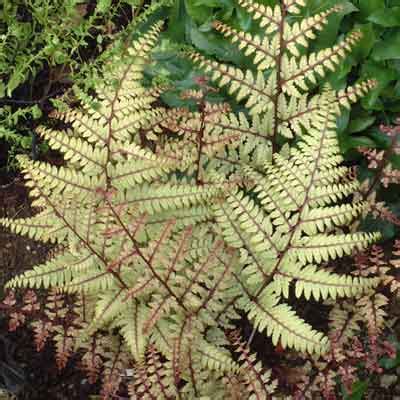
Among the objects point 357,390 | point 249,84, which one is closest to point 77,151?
point 249,84

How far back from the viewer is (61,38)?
372cm

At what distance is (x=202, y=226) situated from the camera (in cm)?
287

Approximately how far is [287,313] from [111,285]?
0.71 meters

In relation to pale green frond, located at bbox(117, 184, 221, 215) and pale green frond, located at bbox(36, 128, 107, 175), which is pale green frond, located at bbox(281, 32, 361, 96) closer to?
pale green frond, located at bbox(117, 184, 221, 215)

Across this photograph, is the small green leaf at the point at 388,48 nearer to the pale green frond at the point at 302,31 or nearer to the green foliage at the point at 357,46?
the green foliage at the point at 357,46

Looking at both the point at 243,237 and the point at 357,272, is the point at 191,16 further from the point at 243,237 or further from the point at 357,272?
the point at 357,272

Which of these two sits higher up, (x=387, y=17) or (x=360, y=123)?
(x=387, y=17)

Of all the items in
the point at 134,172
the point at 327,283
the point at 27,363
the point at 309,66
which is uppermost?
the point at 309,66

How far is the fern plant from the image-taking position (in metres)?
2.52

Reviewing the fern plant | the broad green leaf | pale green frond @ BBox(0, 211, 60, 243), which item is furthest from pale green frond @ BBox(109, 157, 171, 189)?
the broad green leaf

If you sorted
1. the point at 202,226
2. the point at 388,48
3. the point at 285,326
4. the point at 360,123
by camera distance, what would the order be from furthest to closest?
the point at 360,123 < the point at 202,226 < the point at 388,48 < the point at 285,326

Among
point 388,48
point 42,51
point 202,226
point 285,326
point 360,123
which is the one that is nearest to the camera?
point 285,326

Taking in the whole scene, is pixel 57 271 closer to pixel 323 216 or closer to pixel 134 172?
pixel 134 172

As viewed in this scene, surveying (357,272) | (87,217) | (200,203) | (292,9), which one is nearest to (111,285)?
(87,217)
